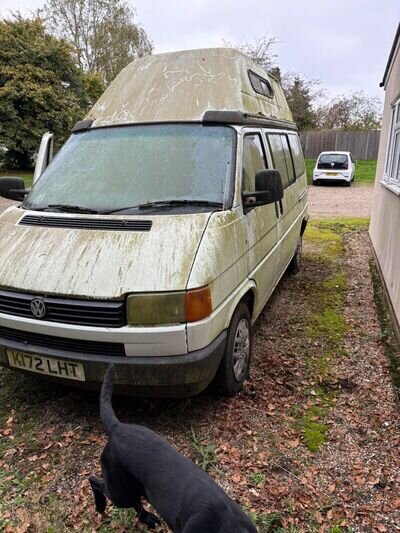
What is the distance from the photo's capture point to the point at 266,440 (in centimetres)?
309

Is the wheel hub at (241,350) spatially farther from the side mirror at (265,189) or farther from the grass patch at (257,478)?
the side mirror at (265,189)

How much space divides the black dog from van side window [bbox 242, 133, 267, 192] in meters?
2.20

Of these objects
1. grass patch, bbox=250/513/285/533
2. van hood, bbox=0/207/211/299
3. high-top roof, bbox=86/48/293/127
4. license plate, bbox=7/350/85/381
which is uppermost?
high-top roof, bbox=86/48/293/127

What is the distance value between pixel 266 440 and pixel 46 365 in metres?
1.68

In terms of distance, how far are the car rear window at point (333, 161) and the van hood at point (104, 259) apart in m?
19.8

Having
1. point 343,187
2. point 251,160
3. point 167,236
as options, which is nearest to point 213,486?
point 167,236

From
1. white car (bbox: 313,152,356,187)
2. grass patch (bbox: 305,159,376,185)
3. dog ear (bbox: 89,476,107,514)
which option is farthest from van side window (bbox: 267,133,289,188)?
grass patch (bbox: 305,159,376,185)

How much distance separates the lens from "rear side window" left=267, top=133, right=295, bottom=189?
4.99 metres

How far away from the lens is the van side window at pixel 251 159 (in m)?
3.73

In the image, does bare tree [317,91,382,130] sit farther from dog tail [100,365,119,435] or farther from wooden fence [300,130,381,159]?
dog tail [100,365,119,435]

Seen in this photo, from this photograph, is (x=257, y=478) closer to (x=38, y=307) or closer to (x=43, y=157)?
(x=38, y=307)

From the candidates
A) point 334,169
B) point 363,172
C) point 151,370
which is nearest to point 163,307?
point 151,370

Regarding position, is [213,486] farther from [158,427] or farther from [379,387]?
[379,387]

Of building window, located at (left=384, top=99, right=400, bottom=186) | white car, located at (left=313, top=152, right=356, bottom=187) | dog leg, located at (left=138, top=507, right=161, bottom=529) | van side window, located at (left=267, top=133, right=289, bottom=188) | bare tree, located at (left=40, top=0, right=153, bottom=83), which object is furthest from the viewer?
bare tree, located at (left=40, top=0, right=153, bottom=83)
